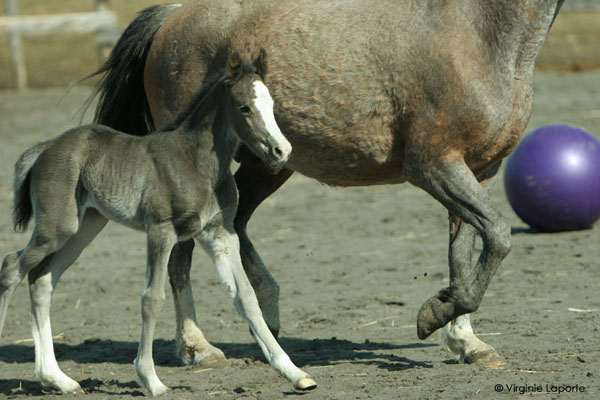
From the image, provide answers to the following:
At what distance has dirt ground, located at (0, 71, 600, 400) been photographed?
504 centimetres

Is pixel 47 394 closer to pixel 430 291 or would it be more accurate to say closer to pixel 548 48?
pixel 430 291

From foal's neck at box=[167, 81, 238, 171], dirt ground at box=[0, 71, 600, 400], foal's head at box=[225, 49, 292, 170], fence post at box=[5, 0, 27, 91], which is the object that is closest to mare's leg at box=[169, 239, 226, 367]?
dirt ground at box=[0, 71, 600, 400]

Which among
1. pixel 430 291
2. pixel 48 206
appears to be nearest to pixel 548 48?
pixel 430 291

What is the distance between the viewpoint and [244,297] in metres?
4.88

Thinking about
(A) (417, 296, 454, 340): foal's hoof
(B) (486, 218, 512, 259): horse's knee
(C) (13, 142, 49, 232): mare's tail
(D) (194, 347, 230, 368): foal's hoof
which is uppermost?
(C) (13, 142, 49, 232): mare's tail

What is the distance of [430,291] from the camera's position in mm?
6988

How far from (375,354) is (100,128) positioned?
83.9 inches

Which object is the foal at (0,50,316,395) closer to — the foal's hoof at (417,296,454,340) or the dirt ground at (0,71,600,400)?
the dirt ground at (0,71,600,400)

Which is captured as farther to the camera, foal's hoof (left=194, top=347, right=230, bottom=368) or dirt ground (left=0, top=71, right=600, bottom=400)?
foal's hoof (left=194, top=347, right=230, bottom=368)

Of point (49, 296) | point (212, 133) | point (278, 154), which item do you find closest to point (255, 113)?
point (278, 154)

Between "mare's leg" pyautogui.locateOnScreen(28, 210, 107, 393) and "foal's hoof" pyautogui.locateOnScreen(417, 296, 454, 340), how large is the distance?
6.20 feet

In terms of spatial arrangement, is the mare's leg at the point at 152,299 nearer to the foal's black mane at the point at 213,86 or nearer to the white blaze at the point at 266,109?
the foal's black mane at the point at 213,86

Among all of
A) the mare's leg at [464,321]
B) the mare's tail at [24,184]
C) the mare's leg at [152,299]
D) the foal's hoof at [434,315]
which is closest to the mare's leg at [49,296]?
the mare's tail at [24,184]

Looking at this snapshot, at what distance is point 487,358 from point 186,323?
184cm
